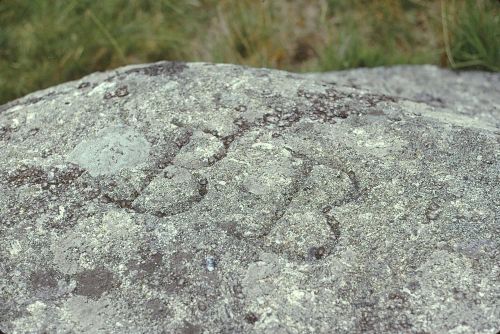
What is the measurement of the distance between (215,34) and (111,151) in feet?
4.89

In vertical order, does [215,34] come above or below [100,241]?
below

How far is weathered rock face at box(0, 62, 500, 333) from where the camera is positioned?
52.1 inches

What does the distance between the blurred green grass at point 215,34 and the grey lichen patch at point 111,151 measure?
46.1 inches

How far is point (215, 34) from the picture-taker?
3.05m

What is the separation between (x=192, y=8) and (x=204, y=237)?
1966 millimetres

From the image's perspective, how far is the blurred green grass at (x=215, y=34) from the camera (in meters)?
2.81

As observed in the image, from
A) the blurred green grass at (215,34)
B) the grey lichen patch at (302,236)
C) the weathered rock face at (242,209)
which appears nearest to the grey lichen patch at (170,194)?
the weathered rock face at (242,209)

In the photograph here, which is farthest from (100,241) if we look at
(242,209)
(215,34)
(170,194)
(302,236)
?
(215,34)

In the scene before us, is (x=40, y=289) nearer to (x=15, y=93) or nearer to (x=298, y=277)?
(x=298, y=277)

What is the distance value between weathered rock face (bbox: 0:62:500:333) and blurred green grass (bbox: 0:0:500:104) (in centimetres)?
96

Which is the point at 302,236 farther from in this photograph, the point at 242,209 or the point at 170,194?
the point at 170,194

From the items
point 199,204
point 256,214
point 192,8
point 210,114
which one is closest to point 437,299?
point 256,214

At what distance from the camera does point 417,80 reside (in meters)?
2.39

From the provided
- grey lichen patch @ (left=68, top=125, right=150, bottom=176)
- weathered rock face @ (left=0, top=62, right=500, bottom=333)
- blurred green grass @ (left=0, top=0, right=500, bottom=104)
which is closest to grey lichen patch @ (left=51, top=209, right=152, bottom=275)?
weathered rock face @ (left=0, top=62, right=500, bottom=333)
